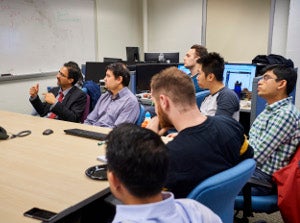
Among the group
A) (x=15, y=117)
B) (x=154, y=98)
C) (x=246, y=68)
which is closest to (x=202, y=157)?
(x=154, y=98)

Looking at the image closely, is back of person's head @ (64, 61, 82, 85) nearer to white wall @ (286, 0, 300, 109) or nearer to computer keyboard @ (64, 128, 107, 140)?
computer keyboard @ (64, 128, 107, 140)

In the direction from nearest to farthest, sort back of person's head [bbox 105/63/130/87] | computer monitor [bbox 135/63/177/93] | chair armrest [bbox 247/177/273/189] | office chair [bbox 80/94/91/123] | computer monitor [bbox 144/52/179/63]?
chair armrest [bbox 247/177/273/189]
back of person's head [bbox 105/63/130/87]
office chair [bbox 80/94/91/123]
computer monitor [bbox 135/63/177/93]
computer monitor [bbox 144/52/179/63]

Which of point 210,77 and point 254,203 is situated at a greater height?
point 210,77

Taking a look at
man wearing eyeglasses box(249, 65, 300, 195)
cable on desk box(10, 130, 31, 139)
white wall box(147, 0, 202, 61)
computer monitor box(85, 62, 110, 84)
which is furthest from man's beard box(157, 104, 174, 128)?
white wall box(147, 0, 202, 61)

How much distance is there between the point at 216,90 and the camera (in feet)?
9.25

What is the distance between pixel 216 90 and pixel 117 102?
882mm

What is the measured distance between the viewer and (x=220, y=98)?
2.69 m

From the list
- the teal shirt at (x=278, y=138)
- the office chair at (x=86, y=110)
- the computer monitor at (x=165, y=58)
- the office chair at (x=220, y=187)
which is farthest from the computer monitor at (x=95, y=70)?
the office chair at (x=220, y=187)

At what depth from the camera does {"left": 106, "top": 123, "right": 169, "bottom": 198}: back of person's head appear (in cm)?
85

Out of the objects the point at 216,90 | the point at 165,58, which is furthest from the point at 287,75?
the point at 165,58

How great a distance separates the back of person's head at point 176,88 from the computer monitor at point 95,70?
3.02 metres

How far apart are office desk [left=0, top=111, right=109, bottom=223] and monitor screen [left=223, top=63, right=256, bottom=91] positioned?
205cm

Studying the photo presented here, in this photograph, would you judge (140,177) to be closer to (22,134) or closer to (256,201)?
(256,201)

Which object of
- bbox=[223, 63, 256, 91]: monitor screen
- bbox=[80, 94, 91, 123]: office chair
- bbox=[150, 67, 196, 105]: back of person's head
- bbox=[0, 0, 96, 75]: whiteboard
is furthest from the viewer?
bbox=[0, 0, 96, 75]: whiteboard
